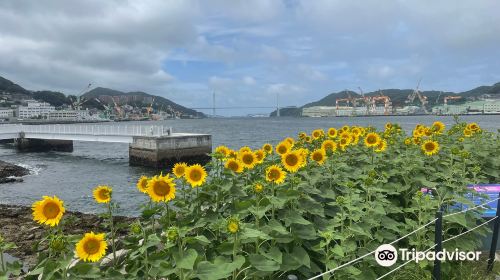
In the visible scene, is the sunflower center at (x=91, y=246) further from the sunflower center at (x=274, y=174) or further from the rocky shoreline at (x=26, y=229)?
the rocky shoreline at (x=26, y=229)

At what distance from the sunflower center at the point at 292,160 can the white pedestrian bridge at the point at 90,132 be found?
32228 millimetres

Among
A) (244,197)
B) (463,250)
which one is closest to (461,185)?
(463,250)

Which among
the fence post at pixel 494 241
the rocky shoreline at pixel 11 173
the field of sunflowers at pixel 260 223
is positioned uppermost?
the field of sunflowers at pixel 260 223

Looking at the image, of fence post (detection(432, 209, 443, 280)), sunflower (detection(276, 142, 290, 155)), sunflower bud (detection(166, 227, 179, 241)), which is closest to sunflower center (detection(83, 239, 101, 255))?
sunflower bud (detection(166, 227, 179, 241))

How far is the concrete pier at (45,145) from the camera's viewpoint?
5228cm

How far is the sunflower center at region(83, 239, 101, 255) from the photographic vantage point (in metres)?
2.78

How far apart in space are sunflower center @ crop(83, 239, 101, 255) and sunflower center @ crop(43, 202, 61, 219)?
15.8 inches

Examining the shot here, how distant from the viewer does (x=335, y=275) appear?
12.0 ft

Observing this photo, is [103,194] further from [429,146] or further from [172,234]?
[429,146]

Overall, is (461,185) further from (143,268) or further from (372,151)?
(143,268)

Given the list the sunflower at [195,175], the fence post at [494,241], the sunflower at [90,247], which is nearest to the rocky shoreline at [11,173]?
the sunflower at [195,175]

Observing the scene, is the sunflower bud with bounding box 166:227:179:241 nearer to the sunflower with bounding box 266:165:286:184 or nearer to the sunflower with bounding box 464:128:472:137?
the sunflower with bounding box 266:165:286:184

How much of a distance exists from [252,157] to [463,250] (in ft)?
8.54

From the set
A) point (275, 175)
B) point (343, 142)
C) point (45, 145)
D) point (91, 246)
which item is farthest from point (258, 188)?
point (45, 145)
